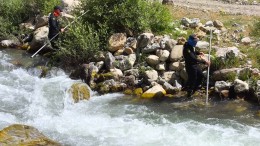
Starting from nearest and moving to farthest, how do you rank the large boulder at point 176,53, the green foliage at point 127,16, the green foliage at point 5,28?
the large boulder at point 176,53 → the green foliage at point 127,16 → the green foliage at point 5,28

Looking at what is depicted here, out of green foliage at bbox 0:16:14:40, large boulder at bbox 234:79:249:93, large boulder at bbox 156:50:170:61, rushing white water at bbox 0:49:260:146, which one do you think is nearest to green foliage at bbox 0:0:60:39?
green foliage at bbox 0:16:14:40

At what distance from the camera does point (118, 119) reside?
15094mm

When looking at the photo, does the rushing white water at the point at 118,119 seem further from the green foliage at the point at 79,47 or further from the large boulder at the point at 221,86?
the green foliage at the point at 79,47

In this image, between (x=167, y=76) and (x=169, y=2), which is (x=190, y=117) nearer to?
(x=167, y=76)

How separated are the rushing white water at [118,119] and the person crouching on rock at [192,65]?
1.04 m

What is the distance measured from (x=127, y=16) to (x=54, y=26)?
3558 mm

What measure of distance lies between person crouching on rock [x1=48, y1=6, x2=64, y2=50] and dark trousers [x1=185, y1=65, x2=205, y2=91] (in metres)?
7.01

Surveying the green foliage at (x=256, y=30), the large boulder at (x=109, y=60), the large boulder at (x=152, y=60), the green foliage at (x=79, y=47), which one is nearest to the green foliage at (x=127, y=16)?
the green foliage at (x=79, y=47)

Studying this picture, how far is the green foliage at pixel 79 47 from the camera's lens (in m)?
19.5

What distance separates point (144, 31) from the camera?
20484 millimetres

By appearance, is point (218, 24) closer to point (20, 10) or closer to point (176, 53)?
point (176, 53)

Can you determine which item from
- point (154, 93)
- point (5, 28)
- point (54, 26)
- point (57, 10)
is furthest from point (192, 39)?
point (5, 28)

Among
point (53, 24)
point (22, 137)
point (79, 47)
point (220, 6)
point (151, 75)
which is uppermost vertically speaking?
point (220, 6)

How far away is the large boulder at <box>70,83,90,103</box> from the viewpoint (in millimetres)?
16962
